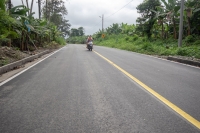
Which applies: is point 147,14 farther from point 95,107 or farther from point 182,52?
point 95,107

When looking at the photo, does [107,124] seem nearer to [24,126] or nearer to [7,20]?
[24,126]

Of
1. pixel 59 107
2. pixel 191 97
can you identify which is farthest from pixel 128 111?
pixel 191 97

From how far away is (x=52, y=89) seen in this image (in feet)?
16.5

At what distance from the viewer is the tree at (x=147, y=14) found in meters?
25.9

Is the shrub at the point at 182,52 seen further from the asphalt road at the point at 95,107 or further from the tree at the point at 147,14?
the tree at the point at 147,14

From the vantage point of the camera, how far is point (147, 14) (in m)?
26.4

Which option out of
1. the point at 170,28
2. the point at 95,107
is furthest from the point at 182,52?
the point at 170,28

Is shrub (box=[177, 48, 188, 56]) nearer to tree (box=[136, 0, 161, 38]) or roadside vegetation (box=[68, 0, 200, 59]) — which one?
roadside vegetation (box=[68, 0, 200, 59])

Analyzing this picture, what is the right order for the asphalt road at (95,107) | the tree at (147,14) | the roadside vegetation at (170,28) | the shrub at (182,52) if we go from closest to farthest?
the asphalt road at (95,107), the shrub at (182,52), the roadside vegetation at (170,28), the tree at (147,14)

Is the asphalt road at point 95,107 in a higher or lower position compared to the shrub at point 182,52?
lower

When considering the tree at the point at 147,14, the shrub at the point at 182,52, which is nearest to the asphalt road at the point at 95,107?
the shrub at the point at 182,52

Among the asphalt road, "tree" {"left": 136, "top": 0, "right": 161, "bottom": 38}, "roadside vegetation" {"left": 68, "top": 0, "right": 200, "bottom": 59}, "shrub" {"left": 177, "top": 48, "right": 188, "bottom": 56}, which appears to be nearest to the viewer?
the asphalt road

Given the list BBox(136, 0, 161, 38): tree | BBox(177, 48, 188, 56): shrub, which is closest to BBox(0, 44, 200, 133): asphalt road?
BBox(177, 48, 188, 56): shrub

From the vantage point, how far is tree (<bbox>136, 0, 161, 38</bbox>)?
25.9m
